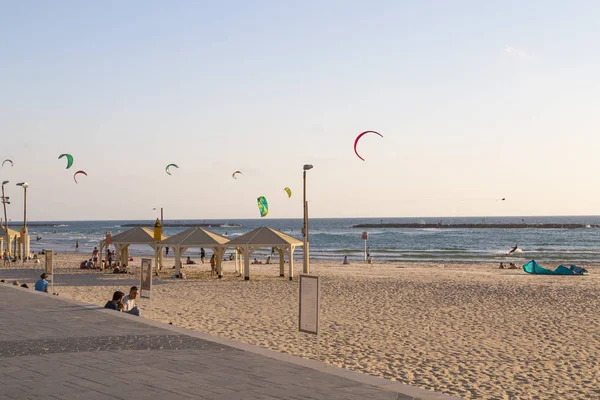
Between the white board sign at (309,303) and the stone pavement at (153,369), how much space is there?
0.95 metres

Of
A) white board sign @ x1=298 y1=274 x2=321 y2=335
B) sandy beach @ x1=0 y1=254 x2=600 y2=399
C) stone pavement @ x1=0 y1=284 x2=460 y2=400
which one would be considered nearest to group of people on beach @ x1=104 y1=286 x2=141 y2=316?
sandy beach @ x1=0 y1=254 x2=600 y2=399

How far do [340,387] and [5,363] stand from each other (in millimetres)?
3891

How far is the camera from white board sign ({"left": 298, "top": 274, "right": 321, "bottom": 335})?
8.90m

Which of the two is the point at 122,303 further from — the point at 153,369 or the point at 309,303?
the point at 153,369

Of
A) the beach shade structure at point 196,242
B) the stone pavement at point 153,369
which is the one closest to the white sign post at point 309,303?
the stone pavement at point 153,369

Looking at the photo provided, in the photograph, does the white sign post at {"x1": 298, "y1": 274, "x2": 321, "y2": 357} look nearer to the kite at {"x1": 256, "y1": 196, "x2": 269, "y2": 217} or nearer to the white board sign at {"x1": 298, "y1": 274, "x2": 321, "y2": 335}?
the white board sign at {"x1": 298, "y1": 274, "x2": 321, "y2": 335}

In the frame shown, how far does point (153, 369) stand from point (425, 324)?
8.38m

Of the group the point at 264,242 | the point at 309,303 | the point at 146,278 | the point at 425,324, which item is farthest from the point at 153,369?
Result: the point at 264,242

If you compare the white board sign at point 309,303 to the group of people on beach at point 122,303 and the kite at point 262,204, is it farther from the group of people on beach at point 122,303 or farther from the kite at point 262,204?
the kite at point 262,204

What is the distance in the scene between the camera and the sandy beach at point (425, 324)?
9367mm

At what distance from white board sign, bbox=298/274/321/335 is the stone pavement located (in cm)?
95

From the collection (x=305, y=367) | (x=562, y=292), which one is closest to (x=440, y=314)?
(x=562, y=292)

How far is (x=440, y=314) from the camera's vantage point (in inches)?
632

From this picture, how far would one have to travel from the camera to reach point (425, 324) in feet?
47.2
